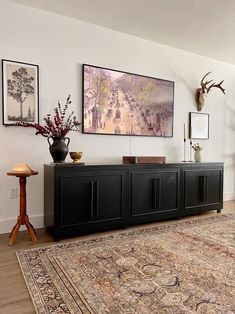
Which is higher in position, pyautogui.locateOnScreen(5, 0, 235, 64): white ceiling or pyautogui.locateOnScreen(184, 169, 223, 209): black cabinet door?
pyautogui.locateOnScreen(5, 0, 235, 64): white ceiling

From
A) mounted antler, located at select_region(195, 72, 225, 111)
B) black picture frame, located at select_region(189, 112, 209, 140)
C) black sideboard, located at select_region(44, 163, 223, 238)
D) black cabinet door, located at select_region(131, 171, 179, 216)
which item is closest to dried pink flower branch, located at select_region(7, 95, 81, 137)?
black sideboard, located at select_region(44, 163, 223, 238)

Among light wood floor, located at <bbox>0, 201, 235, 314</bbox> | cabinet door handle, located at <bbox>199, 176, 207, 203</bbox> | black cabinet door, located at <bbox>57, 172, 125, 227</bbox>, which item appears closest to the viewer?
light wood floor, located at <bbox>0, 201, 235, 314</bbox>

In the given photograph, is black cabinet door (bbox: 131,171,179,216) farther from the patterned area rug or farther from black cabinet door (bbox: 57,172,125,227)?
the patterned area rug

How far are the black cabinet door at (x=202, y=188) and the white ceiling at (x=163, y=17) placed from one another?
2.04 metres

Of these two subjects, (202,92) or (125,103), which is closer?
(125,103)

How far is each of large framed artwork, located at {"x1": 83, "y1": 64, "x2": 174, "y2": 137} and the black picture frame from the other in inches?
18.8

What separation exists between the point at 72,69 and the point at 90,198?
172 centimetres

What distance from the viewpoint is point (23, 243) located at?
260cm

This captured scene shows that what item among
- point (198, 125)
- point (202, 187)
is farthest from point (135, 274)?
point (198, 125)

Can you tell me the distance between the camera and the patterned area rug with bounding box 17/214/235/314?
1548 millimetres

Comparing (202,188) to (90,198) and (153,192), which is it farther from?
(90,198)

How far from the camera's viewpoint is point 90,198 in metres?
2.84

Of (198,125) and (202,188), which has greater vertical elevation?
(198,125)

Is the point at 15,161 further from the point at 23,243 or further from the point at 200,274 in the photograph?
the point at 200,274
